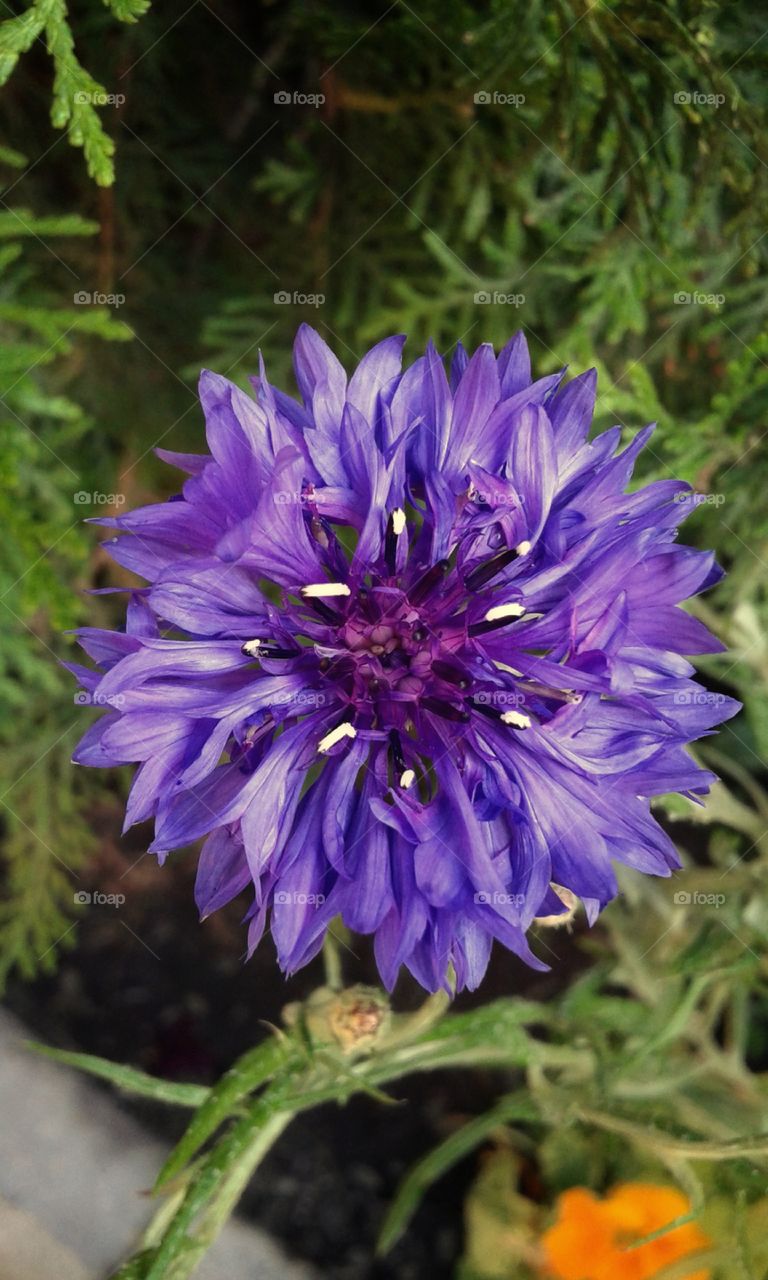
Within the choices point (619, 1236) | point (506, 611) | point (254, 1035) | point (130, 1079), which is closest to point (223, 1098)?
point (130, 1079)

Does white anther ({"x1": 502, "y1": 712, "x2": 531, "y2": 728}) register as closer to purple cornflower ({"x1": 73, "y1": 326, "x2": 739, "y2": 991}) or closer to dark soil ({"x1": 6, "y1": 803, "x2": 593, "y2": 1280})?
purple cornflower ({"x1": 73, "y1": 326, "x2": 739, "y2": 991})

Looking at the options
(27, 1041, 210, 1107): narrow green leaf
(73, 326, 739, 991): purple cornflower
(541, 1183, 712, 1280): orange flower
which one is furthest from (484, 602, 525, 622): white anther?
(541, 1183, 712, 1280): orange flower

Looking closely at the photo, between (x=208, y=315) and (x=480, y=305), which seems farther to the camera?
(x=208, y=315)

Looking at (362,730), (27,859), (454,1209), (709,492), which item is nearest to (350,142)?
(709,492)

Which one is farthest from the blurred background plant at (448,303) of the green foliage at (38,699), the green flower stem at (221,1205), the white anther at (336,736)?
the white anther at (336,736)

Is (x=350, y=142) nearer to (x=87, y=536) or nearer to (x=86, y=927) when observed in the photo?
(x=87, y=536)
